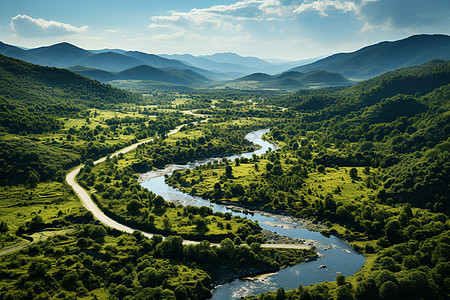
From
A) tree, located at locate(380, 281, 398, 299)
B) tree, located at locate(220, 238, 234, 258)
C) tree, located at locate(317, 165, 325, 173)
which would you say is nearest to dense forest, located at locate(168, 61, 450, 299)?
tree, located at locate(317, 165, 325, 173)

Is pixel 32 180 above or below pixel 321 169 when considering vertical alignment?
below

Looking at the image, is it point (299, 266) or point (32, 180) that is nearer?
point (299, 266)

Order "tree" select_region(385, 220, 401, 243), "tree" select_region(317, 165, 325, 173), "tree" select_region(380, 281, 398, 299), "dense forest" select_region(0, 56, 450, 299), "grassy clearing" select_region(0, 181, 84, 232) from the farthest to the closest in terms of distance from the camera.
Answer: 1. "tree" select_region(317, 165, 325, 173)
2. "grassy clearing" select_region(0, 181, 84, 232)
3. "tree" select_region(385, 220, 401, 243)
4. "dense forest" select_region(0, 56, 450, 299)
5. "tree" select_region(380, 281, 398, 299)

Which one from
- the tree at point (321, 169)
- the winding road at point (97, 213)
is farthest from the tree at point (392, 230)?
the tree at point (321, 169)

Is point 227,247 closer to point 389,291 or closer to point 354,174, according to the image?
point 389,291

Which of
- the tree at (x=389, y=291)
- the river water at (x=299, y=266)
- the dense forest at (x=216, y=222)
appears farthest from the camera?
the river water at (x=299, y=266)

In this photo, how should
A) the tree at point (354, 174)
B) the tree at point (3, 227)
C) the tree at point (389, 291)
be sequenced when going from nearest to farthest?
the tree at point (389, 291), the tree at point (3, 227), the tree at point (354, 174)

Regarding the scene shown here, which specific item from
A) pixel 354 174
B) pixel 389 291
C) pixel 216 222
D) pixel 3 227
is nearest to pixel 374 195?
pixel 354 174

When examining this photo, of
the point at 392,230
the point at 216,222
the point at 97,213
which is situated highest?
the point at 392,230

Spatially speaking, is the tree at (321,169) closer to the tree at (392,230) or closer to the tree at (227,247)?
the tree at (392,230)

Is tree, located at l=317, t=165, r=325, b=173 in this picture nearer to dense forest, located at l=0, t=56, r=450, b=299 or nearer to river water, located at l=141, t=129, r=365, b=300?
dense forest, located at l=0, t=56, r=450, b=299

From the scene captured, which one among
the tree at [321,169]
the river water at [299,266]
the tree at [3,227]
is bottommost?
the river water at [299,266]
